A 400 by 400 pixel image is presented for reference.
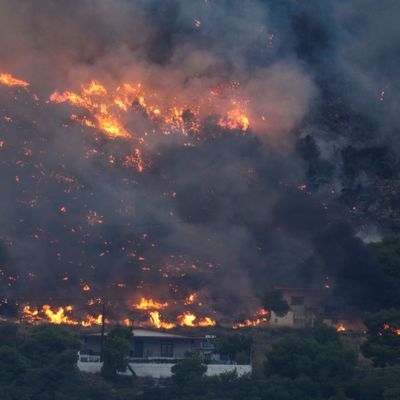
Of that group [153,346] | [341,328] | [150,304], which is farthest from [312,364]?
[150,304]

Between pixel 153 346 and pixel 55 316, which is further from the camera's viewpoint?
pixel 55 316

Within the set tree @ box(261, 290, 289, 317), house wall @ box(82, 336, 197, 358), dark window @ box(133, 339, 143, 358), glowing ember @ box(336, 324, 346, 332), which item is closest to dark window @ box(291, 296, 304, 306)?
tree @ box(261, 290, 289, 317)

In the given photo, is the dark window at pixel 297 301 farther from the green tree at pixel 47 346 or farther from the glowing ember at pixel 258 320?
the green tree at pixel 47 346

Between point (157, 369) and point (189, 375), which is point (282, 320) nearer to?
point (157, 369)

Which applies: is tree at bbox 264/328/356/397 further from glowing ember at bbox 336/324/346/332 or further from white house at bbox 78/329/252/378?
glowing ember at bbox 336/324/346/332

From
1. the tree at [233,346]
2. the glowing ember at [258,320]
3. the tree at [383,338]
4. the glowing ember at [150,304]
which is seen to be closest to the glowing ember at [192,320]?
the glowing ember at [150,304]

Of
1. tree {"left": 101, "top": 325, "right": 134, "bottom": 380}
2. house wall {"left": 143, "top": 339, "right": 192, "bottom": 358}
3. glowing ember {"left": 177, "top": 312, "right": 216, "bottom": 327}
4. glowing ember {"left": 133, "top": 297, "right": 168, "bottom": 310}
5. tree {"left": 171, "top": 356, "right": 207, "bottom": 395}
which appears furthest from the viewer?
glowing ember {"left": 133, "top": 297, "right": 168, "bottom": 310}
